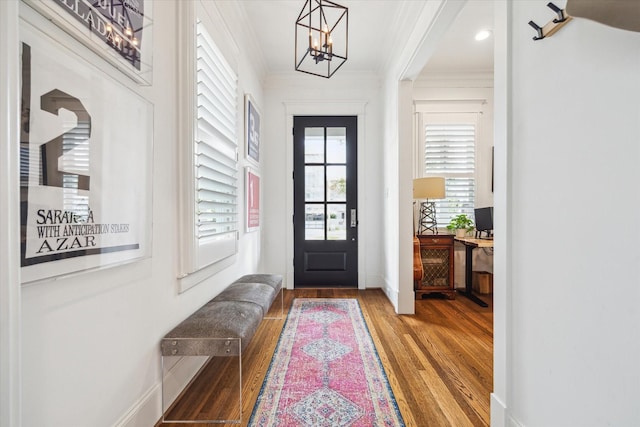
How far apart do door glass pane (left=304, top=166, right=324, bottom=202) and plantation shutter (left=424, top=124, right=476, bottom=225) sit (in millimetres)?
1533

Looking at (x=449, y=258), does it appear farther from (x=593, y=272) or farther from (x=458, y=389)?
(x=593, y=272)

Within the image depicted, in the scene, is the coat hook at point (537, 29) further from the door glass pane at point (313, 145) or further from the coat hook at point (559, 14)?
the door glass pane at point (313, 145)

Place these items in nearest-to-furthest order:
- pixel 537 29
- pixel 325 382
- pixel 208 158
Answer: pixel 537 29 < pixel 325 382 < pixel 208 158

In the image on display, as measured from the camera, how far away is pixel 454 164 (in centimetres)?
437

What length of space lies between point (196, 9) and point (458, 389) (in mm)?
2769

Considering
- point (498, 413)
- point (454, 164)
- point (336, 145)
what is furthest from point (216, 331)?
point (454, 164)

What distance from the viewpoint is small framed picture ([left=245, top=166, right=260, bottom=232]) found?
3355mm

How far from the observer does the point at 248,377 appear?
206 cm

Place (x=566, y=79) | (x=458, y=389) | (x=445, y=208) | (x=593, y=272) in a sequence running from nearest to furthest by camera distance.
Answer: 1. (x=593, y=272)
2. (x=566, y=79)
3. (x=458, y=389)
4. (x=445, y=208)

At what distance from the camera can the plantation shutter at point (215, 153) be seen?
203 centimetres

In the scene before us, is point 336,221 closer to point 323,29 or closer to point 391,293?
point 391,293

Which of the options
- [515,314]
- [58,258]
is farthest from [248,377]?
[515,314]

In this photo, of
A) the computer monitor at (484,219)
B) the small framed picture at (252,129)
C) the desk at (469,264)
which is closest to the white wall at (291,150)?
the small framed picture at (252,129)

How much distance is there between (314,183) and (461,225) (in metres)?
2.02
